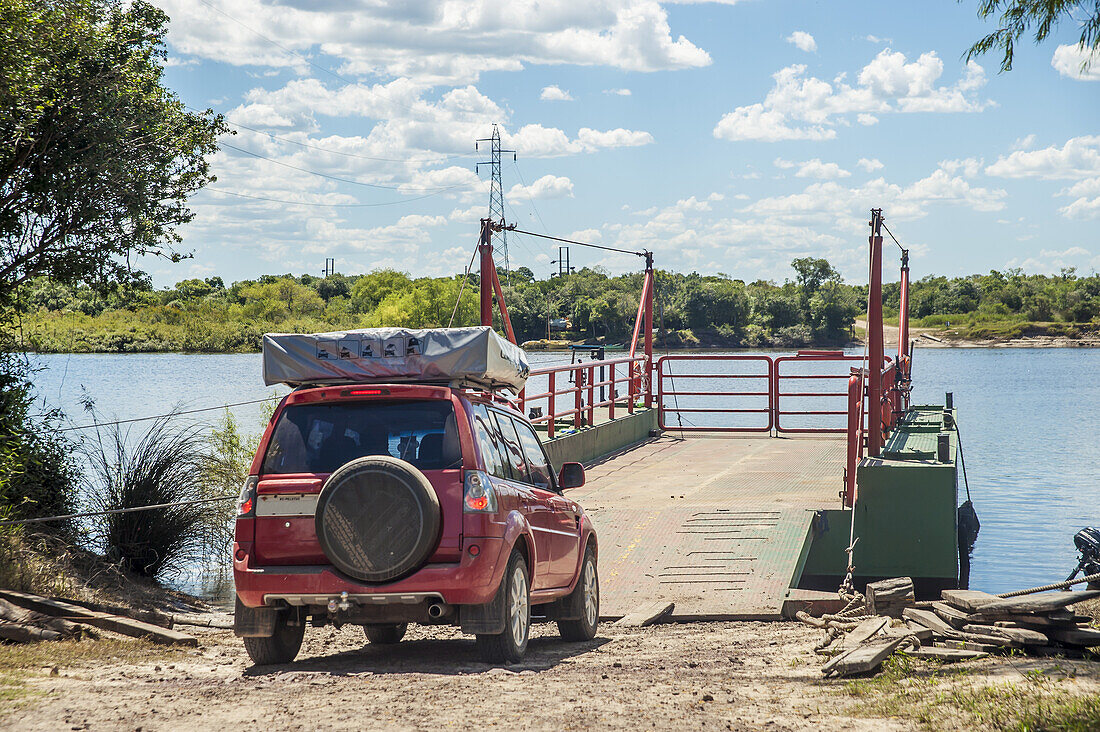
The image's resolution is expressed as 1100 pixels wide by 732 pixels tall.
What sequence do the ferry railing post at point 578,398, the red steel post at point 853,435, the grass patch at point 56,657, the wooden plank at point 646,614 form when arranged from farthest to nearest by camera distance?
the ferry railing post at point 578,398 → the red steel post at point 853,435 → the wooden plank at point 646,614 → the grass patch at point 56,657

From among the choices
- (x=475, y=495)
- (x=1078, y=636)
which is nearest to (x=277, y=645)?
(x=475, y=495)

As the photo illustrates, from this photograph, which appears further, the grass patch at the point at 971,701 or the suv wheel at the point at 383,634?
the suv wheel at the point at 383,634

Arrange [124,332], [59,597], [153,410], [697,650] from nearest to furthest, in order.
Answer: [697,650], [59,597], [153,410], [124,332]

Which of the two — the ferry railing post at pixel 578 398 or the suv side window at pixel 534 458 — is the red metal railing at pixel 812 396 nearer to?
the ferry railing post at pixel 578 398

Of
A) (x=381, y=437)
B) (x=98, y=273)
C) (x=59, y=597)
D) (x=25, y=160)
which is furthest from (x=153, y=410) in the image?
(x=381, y=437)

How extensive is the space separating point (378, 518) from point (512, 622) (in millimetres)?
1169

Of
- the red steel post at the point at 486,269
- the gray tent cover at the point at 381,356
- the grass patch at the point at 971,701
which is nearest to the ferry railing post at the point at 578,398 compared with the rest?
the red steel post at the point at 486,269

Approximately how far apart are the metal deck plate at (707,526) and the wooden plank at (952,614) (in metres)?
1.95

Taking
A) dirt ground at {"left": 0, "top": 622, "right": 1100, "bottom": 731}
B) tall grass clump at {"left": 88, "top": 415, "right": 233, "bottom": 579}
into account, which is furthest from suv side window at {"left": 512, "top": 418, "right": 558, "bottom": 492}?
tall grass clump at {"left": 88, "top": 415, "right": 233, "bottom": 579}

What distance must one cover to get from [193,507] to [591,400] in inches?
323

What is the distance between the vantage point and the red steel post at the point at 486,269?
1858 centimetres

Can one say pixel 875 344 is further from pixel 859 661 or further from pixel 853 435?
pixel 859 661

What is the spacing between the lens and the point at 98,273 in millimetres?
12688

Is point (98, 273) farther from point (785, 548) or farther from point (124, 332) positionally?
point (124, 332)
